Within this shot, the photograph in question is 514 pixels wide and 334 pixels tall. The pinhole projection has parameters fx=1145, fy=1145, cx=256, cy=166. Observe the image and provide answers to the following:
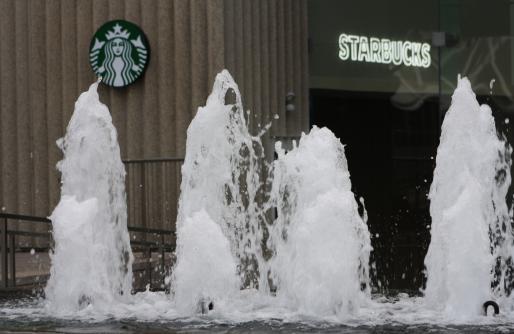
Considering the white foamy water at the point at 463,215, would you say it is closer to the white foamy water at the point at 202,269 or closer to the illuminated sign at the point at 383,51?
the white foamy water at the point at 202,269

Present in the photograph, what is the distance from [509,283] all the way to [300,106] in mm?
4443

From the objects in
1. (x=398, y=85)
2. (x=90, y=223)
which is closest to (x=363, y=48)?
(x=398, y=85)

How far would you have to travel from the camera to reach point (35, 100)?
16625 millimetres

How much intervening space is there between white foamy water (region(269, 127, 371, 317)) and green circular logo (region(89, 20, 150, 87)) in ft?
18.3

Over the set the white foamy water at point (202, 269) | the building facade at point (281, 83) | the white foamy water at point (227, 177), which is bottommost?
the white foamy water at point (202, 269)

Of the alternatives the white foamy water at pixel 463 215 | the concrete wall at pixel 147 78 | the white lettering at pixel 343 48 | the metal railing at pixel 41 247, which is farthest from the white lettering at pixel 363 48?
the white foamy water at pixel 463 215

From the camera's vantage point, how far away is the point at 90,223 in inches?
398

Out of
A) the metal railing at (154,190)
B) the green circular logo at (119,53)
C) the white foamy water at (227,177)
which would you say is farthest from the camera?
the green circular logo at (119,53)

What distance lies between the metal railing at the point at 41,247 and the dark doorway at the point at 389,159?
3.54 m

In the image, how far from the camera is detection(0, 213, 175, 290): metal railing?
11.3m

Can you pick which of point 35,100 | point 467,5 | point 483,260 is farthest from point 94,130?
point 467,5

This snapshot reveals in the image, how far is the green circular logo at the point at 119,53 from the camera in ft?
51.6

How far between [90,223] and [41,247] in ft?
21.2

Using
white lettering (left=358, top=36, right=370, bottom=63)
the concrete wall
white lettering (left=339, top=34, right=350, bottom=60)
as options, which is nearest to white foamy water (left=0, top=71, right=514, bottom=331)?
the concrete wall
